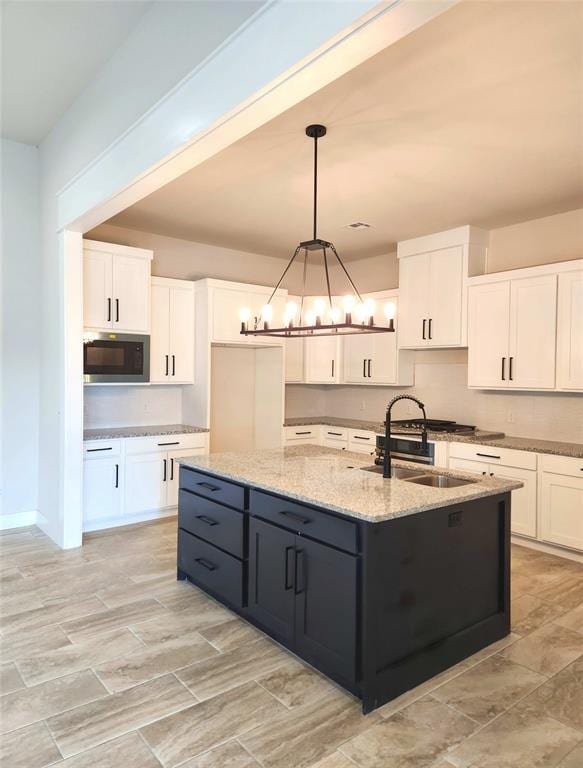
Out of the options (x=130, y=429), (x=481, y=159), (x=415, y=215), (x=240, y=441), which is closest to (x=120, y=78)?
(x=481, y=159)

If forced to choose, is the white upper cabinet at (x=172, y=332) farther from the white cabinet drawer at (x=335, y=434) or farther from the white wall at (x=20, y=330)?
the white cabinet drawer at (x=335, y=434)

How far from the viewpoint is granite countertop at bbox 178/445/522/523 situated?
2.26 meters

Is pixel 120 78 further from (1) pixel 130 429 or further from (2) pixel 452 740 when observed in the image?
(2) pixel 452 740

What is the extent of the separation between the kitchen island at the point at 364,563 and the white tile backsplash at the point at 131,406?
235 centimetres

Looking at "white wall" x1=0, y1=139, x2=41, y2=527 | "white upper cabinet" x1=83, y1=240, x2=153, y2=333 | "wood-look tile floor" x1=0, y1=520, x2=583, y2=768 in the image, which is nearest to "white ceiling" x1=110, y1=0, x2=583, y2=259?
"white upper cabinet" x1=83, y1=240, x2=153, y2=333

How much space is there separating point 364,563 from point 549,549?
275 centimetres

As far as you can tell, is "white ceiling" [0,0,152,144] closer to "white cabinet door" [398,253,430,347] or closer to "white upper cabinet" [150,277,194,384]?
"white upper cabinet" [150,277,194,384]

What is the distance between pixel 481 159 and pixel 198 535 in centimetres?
311

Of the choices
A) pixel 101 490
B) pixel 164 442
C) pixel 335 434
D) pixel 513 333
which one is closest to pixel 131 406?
pixel 164 442

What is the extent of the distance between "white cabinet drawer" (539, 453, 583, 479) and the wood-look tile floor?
98 cm

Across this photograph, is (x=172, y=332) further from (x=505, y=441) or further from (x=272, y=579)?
(x=505, y=441)

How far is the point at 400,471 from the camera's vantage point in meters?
3.05

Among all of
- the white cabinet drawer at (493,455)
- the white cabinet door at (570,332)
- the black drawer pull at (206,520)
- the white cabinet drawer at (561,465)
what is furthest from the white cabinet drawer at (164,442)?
the white cabinet door at (570,332)

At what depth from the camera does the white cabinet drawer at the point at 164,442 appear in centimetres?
475
